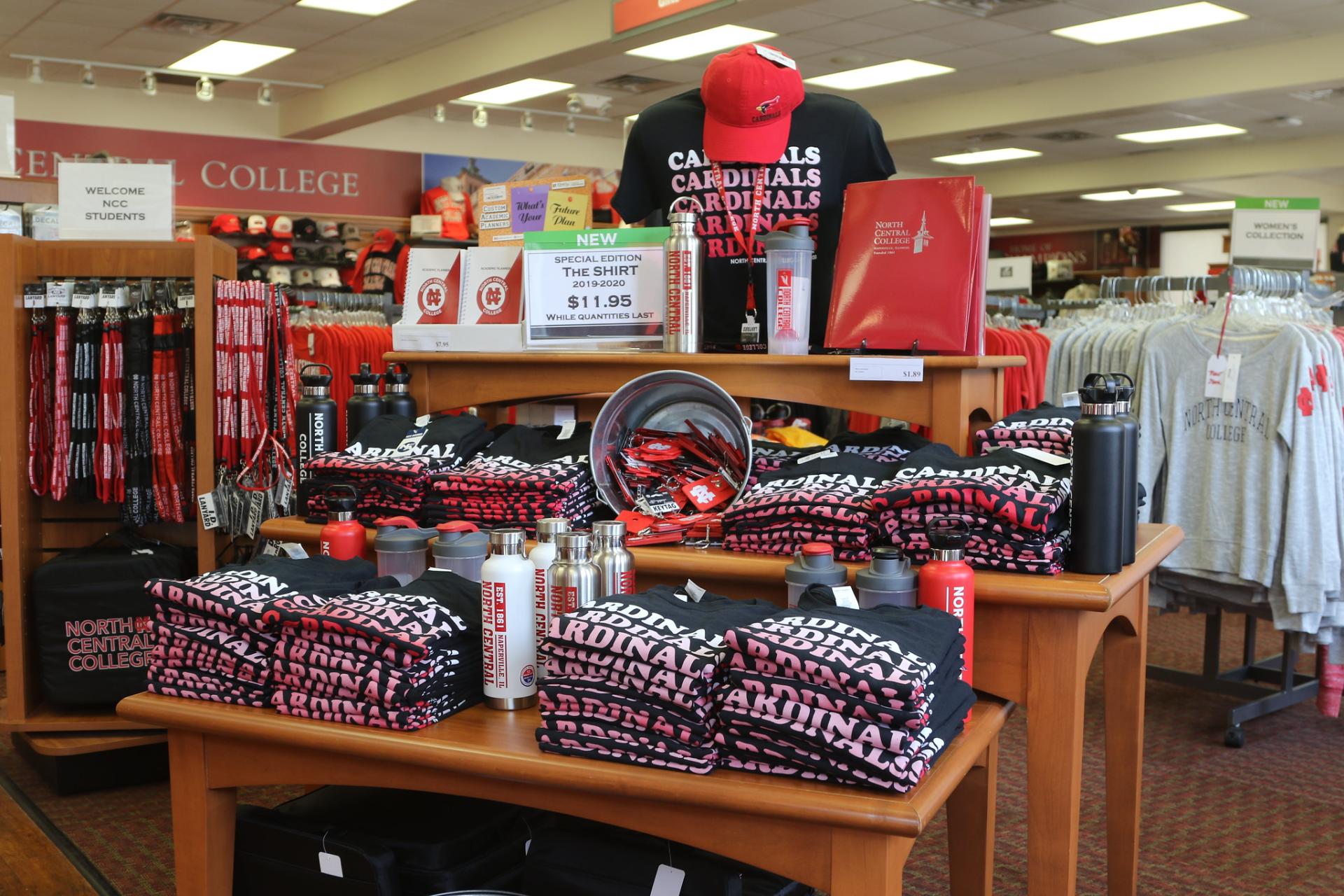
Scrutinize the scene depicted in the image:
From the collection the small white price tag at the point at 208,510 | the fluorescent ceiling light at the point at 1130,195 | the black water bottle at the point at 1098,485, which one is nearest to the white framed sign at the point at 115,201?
the small white price tag at the point at 208,510

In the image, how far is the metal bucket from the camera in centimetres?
211

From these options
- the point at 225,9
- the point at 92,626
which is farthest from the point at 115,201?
the point at 225,9

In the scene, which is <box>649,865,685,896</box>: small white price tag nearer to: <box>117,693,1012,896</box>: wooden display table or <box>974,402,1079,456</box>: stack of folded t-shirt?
<box>117,693,1012,896</box>: wooden display table

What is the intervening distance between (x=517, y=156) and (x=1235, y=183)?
850 centimetres

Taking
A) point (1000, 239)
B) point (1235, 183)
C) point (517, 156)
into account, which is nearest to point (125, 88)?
point (517, 156)

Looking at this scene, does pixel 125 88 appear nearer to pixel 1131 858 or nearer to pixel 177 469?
pixel 177 469

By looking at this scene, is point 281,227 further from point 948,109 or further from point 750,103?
point 750,103

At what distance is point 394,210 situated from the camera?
1112 cm

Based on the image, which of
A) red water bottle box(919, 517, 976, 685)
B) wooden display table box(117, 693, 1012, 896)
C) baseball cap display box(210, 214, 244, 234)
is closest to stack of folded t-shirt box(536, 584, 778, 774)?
wooden display table box(117, 693, 1012, 896)

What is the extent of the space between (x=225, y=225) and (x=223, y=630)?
29.2ft

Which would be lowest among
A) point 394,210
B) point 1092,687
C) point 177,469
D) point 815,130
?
point 1092,687

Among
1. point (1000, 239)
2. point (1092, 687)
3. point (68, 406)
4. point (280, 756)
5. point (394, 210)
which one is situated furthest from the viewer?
point (1000, 239)

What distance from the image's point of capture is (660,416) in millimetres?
2258

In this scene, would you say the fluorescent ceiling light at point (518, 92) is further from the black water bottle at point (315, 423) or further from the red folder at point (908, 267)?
the red folder at point (908, 267)
